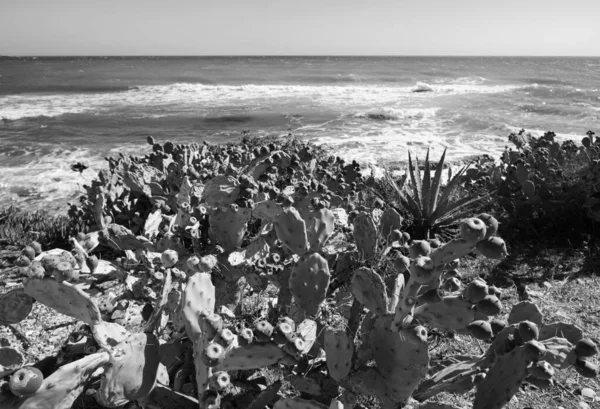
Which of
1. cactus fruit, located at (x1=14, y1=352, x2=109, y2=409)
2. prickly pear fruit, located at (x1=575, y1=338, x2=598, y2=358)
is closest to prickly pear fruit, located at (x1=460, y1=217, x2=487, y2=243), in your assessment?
prickly pear fruit, located at (x1=575, y1=338, x2=598, y2=358)

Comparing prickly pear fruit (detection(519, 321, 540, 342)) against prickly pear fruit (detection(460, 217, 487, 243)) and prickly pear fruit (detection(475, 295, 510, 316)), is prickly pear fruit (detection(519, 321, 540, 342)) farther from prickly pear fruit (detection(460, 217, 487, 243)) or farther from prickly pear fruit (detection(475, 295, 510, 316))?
prickly pear fruit (detection(460, 217, 487, 243))

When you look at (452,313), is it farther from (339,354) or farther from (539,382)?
(339,354)

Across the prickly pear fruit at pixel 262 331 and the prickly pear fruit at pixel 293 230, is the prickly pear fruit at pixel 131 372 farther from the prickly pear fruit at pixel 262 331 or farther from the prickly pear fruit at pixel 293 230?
the prickly pear fruit at pixel 293 230


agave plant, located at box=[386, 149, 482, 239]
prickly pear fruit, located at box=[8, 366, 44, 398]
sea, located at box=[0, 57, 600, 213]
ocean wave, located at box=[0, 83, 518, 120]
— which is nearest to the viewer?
prickly pear fruit, located at box=[8, 366, 44, 398]

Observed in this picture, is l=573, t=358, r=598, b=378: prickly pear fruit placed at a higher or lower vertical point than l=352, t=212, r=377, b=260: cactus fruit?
lower

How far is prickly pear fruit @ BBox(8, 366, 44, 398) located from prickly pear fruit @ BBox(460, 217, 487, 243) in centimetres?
140

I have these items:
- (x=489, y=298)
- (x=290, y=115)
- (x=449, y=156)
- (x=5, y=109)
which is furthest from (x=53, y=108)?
(x=489, y=298)

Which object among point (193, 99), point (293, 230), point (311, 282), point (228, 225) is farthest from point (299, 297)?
point (193, 99)

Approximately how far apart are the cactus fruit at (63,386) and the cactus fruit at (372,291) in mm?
982

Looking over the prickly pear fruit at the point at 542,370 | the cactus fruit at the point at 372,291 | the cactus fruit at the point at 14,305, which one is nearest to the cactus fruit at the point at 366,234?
the cactus fruit at the point at 372,291

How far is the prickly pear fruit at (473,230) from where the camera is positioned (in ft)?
4.18

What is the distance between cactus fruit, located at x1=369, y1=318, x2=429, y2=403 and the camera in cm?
146

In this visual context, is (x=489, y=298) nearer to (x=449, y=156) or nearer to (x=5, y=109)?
(x=449, y=156)

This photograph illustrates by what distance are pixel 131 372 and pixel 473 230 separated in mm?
1278
